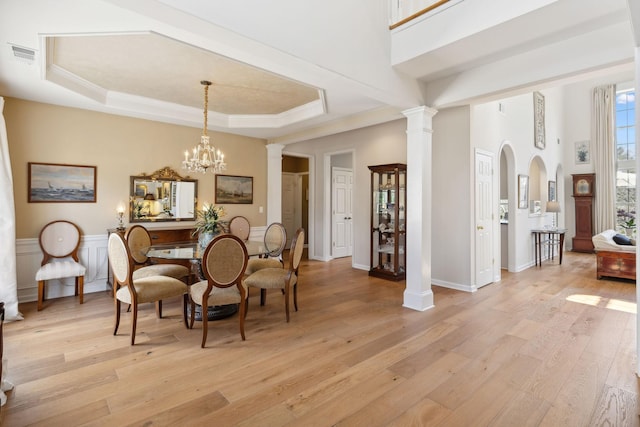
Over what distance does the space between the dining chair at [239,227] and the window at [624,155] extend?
9484 millimetres

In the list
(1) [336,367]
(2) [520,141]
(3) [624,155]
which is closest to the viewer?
(1) [336,367]

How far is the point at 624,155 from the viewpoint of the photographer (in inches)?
340

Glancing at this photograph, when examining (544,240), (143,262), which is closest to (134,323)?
(143,262)

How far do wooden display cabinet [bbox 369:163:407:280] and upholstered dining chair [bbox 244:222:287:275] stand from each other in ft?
6.08

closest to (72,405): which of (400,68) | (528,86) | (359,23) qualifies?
(359,23)

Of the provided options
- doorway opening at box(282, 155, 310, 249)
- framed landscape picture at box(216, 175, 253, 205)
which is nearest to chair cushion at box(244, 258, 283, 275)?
framed landscape picture at box(216, 175, 253, 205)

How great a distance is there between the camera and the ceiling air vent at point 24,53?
288cm

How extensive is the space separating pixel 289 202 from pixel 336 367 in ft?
22.8

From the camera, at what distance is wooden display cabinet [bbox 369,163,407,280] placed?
5.46 meters

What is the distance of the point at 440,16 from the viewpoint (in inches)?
124

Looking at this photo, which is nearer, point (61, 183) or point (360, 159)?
point (61, 183)

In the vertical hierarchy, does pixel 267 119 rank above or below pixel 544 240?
above

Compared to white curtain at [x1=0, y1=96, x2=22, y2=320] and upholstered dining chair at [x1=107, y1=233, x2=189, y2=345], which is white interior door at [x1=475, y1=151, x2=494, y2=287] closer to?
upholstered dining chair at [x1=107, y1=233, x2=189, y2=345]

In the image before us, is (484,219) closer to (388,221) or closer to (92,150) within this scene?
(388,221)
